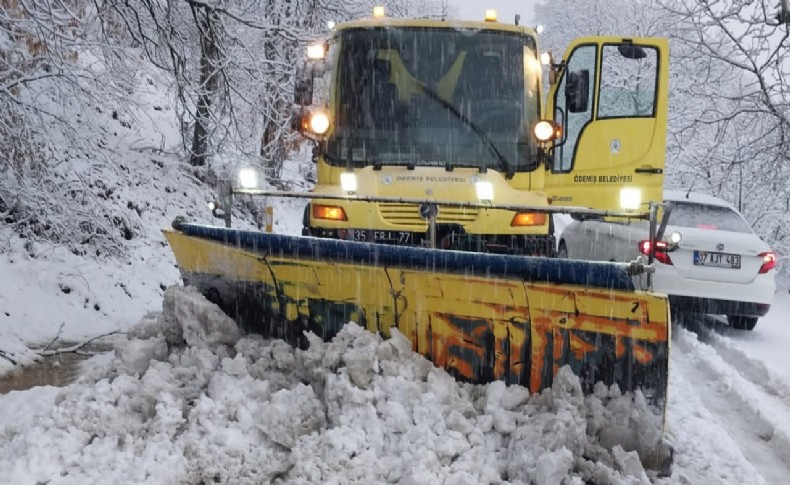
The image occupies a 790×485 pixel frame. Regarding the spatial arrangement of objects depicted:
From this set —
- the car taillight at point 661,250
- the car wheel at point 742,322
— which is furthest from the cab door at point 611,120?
the car wheel at point 742,322

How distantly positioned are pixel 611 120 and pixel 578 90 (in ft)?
1.19

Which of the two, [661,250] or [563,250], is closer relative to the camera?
[661,250]

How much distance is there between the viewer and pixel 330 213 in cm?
569

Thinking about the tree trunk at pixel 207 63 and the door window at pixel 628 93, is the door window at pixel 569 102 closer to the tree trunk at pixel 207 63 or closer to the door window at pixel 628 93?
the door window at pixel 628 93

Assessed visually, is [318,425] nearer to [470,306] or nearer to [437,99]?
[470,306]

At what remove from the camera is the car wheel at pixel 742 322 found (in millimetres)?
8039

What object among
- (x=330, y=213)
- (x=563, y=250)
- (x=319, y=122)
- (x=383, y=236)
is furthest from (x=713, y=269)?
(x=319, y=122)

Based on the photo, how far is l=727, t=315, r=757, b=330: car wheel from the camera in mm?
8039

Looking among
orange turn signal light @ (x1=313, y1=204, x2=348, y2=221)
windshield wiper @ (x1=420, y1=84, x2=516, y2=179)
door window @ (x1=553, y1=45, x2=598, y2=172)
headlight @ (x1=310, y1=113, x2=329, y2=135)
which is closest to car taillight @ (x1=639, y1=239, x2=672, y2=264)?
door window @ (x1=553, y1=45, x2=598, y2=172)

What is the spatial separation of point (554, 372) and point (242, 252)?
81.8 inches

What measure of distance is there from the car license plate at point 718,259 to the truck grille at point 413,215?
318 centimetres

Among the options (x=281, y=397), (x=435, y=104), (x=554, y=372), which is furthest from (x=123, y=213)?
(x=554, y=372)

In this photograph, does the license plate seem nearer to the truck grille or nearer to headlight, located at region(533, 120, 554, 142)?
the truck grille

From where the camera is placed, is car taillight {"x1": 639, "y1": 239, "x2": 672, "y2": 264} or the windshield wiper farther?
car taillight {"x1": 639, "y1": 239, "x2": 672, "y2": 264}
